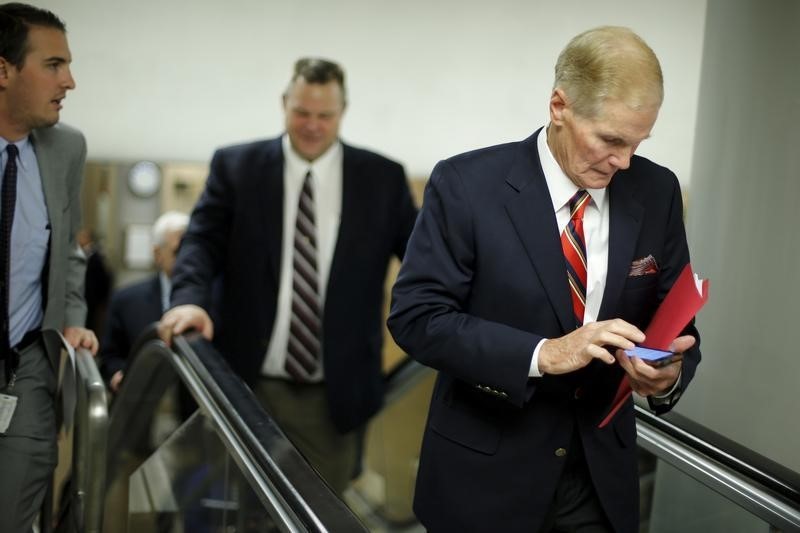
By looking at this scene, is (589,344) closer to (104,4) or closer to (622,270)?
(622,270)

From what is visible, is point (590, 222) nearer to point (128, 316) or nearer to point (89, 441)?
point (89, 441)

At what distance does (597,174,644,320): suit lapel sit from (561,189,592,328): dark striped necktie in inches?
1.8

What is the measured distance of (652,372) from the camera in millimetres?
1681

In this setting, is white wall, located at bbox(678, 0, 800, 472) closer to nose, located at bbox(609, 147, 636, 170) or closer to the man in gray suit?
nose, located at bbox(609, 147, 636, 170)

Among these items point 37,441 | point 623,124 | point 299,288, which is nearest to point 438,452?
point 623,124

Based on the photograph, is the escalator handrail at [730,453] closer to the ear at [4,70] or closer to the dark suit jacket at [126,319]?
the ear at [4,70]

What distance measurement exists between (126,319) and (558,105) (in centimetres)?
364

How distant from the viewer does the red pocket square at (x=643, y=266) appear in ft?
6.26

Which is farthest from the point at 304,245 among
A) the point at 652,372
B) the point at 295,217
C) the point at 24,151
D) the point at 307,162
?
the point at 652,372

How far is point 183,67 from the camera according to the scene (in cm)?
680

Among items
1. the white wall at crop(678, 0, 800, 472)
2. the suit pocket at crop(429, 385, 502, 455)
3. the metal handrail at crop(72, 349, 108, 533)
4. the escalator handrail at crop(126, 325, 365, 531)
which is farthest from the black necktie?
the white wall at crop(678, 0, 800, 472)

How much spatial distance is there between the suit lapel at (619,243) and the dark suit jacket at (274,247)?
A: 1.92m

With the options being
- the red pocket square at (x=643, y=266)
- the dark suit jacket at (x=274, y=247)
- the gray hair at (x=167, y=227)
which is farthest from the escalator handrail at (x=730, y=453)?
the gray hair at (x=167, y=227)

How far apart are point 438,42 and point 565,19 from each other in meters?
2.13
